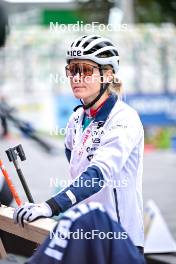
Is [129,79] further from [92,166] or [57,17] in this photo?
[92,166]

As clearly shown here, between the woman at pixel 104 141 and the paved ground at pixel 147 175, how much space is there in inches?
168

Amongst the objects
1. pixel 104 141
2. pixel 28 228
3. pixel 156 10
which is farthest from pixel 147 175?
pixel 28 228

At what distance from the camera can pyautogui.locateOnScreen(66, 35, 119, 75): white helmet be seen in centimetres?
363

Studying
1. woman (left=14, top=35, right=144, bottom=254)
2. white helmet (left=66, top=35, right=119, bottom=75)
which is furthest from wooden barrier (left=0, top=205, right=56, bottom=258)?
white helmet (left=66, top=35, right=119, bottom=75)

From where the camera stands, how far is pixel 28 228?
3.30 meters

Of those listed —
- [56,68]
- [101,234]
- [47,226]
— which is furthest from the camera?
[56,68]

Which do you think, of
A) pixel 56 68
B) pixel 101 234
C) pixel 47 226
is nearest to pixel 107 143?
pixel 47 226

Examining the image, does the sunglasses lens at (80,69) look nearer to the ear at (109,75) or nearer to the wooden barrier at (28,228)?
the ear at (109,75)

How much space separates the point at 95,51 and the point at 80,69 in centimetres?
11

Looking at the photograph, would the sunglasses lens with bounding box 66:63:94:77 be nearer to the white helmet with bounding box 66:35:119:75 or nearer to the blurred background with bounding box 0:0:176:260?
the white helmet with bounding box 66:35:119:75

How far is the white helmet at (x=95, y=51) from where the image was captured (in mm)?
3633

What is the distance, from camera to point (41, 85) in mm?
18891

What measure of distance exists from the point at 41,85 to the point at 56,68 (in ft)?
3.21

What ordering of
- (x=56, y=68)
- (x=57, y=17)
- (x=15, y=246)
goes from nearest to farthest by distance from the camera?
(x=15, y=246)
(x=56, y=68)
(x=57, y=17)
